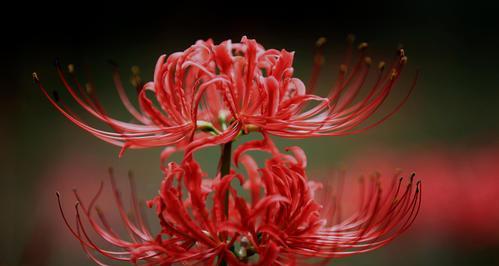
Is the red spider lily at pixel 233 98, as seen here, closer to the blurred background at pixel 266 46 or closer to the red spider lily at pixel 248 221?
the red spider lily at pixel 248 221

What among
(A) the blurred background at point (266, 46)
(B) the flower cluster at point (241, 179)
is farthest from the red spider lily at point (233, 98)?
(A) the blurred background at point (266, 46)

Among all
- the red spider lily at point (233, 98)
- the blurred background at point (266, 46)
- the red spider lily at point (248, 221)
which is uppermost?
the blurred background at point (266, 46)

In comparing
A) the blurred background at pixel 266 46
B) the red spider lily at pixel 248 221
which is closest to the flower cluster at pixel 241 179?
the red spider lily at pixel 248 221

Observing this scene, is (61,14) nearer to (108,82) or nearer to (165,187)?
(108,82)

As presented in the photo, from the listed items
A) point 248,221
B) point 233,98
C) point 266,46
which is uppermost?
point 266,46

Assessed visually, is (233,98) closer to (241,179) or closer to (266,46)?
(241,179)

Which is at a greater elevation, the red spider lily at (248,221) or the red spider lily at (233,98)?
the red spider lily at (233,98)

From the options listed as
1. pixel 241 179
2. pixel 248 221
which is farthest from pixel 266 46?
pixel 248 221

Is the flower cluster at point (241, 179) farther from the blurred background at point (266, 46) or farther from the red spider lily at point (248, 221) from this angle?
the blurred background at point (266, 46)

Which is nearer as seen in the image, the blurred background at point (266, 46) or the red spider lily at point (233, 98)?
the red spider lily at point (233, 98)
